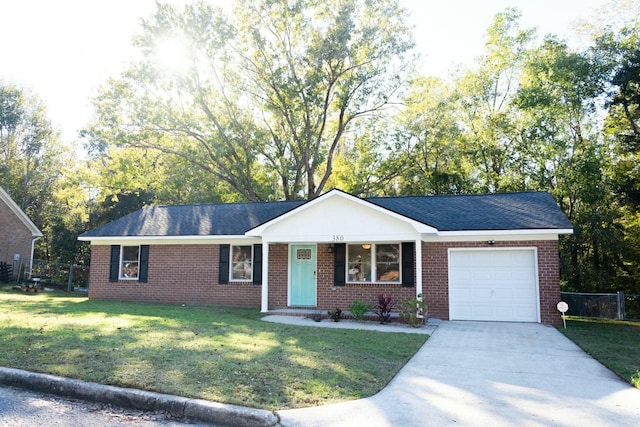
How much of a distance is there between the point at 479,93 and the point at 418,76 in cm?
397

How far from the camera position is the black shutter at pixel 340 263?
14852 millimetres

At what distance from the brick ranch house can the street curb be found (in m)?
8.93

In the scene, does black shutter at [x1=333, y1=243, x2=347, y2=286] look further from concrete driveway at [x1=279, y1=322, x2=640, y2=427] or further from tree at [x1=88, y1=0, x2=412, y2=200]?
tree at [x1=88, y1=0, x2=412, y2=200]

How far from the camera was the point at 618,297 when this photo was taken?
14.5m

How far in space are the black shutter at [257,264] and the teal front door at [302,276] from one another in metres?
1.13

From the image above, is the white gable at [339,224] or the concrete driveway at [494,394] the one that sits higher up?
the white gable at [339,224]

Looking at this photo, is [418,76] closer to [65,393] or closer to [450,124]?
[450,124]

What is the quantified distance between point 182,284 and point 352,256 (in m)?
6.35

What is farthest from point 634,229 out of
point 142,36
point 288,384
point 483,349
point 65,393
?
point 142,36

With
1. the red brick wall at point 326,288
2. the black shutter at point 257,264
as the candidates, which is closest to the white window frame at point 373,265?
the red brick wall at point 326,288

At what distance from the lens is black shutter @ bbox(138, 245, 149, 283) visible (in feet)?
A: 56.8

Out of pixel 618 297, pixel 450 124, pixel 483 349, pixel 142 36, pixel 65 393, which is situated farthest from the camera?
pixel 450 124

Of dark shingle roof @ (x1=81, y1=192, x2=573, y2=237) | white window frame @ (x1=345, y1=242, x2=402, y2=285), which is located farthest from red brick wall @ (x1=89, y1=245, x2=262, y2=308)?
white window frame @ (x1=345, y1=242, x2=402, y2=285)

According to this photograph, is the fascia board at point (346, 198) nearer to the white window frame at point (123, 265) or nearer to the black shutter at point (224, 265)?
the black shutter at point (224, 265)
